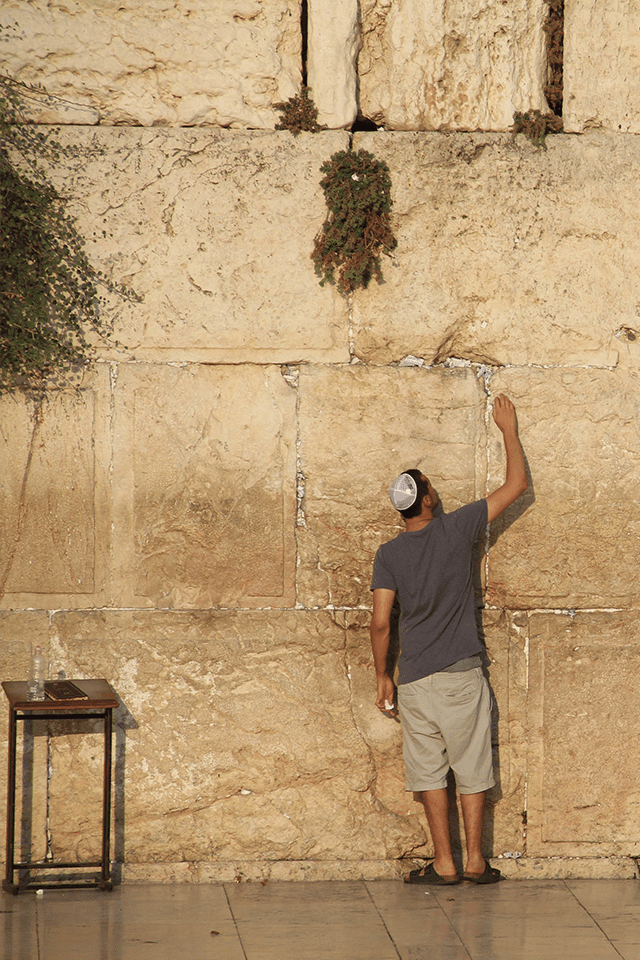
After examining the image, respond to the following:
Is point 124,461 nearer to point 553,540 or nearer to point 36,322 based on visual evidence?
point 36,322

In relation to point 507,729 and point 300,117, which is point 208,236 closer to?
point 300,117

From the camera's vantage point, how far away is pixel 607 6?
463cm

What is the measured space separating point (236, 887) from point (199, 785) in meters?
0.45

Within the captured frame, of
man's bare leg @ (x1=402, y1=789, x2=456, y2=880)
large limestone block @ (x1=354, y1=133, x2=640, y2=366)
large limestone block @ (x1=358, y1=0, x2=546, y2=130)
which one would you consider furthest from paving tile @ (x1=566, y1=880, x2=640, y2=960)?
large limestone block @ (x1=358, y1=0, x2=546, y2=130)

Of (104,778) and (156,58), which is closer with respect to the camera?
(104,778)

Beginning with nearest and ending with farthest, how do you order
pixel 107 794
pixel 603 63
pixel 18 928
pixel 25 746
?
pixel 18 928 < pixel 107 794 < pixel 25 746 < pixel 603 63

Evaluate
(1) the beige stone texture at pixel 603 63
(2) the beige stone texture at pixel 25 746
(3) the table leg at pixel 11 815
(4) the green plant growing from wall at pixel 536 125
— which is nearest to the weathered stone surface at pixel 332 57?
(4) the green plant growing from wall at pixel 536 125

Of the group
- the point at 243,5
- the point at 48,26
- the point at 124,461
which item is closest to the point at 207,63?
the point at 243,5

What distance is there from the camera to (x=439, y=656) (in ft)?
14.0

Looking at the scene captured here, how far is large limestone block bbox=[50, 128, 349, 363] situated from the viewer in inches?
175

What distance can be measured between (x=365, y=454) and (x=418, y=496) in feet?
1.23

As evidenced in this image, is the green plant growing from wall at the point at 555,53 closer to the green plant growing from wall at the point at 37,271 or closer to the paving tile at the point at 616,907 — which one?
the green plant growing from wall at the point at 37,271

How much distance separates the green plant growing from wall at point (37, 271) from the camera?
14.4ft

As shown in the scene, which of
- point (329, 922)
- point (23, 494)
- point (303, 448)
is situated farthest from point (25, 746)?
point (303, 448)
